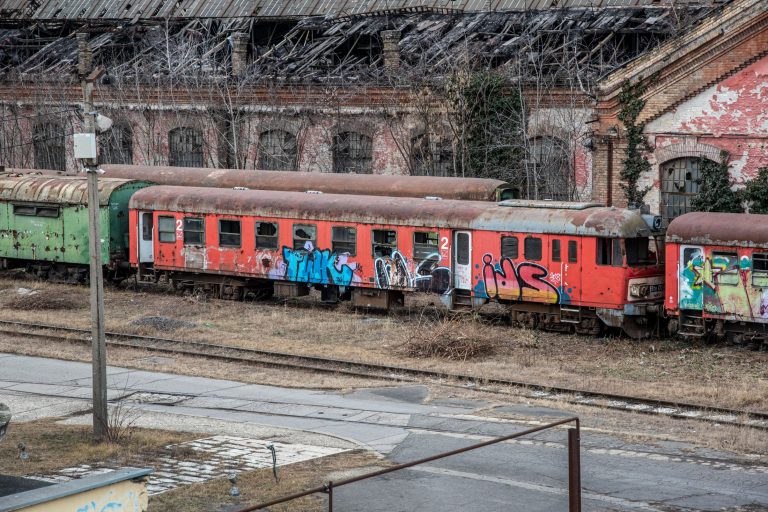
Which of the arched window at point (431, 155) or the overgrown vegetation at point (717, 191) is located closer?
the overgrown vegetation at point (717, 191)

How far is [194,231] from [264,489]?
60.7 ft

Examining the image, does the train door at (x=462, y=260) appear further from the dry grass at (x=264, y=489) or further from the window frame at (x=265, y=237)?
the dry grass at (x=264, y=489)

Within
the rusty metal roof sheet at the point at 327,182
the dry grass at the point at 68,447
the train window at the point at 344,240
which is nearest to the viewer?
the dry grass at the point at 68,447

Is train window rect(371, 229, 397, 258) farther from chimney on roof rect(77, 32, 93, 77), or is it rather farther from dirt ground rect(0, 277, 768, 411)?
chimney on roof rect(77, 32, 93, 77)

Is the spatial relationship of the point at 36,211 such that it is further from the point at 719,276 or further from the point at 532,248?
the point at 719,276

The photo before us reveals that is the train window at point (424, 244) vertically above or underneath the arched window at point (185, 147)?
underneath

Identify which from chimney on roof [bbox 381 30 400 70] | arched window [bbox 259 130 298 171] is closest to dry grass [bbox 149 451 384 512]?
chimney on roof [bbox 381 30 400 70]

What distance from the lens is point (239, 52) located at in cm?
4572

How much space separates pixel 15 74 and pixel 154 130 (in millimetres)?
7848

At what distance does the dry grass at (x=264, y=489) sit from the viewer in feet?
47.6

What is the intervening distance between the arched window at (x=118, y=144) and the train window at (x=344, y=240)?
19.3 m

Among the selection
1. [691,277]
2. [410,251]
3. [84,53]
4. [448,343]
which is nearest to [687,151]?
[691,277]

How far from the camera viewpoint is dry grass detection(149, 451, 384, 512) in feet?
47.6

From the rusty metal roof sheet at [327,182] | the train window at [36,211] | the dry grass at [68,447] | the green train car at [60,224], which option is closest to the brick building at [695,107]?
the rusty metal roof sheet at [327,182]
